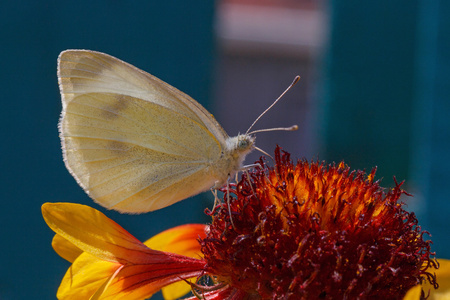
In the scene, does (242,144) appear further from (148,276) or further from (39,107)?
(39,107)

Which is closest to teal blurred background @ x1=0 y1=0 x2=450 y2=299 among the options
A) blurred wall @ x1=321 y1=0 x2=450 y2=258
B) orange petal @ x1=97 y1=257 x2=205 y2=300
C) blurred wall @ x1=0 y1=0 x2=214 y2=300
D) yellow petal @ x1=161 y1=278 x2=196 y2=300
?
blurred wall @ x1=0 y1=0 x2=214 y2=300

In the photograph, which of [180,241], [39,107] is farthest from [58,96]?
[180,241]

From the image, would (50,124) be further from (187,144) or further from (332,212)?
(332,212)

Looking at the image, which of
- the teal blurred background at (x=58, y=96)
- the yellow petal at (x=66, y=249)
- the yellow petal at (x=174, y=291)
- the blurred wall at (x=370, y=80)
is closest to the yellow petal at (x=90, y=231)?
the yellow petal at (x=66, y=249)

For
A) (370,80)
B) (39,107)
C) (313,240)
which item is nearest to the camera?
(313,240)

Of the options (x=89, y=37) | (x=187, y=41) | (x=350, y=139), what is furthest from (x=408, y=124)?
(x=89, y=37)

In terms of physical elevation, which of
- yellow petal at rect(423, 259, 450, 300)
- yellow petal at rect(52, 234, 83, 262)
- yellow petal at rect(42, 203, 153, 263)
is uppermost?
yellow petal at rect(42, 203, 153, 263)

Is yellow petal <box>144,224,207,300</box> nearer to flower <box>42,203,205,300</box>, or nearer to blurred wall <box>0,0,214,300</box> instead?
flower <box>42,203,205,300</box>
